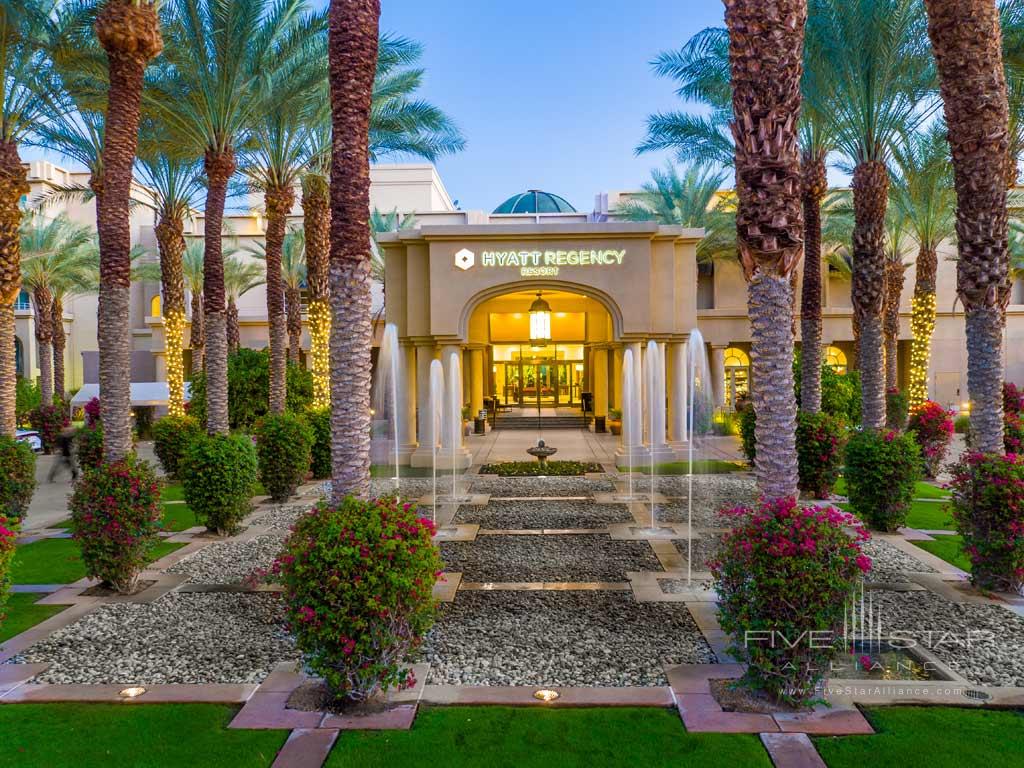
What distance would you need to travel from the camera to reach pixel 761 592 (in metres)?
5.17

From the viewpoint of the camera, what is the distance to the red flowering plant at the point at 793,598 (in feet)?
16.5

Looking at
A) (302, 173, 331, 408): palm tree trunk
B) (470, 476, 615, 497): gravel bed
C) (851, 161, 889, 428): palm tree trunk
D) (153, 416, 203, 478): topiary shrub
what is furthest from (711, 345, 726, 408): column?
(153, 416, 203, 478): topiary shrub

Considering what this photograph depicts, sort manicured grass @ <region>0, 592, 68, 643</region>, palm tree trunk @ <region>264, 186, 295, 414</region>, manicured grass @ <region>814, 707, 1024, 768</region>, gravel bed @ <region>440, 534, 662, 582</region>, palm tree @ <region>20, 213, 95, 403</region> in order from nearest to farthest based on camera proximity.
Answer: manicured grass @ <region>814, 707, 1024, 768</region> < manicured grass @ <region>0, 592, 68, 643</region> < gravel bed @ <region>440, 534, 662, 582</region> < palm tree trunk @ <region>264, 186, 295, 414</region> < palm tree @ <region>20, 213, 95, 403</region>

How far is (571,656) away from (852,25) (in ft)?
45.9

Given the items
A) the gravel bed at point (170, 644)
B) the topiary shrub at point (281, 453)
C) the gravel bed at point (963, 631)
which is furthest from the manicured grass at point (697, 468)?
the gravel bed at point (170, 644)

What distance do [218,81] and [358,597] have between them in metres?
13.3

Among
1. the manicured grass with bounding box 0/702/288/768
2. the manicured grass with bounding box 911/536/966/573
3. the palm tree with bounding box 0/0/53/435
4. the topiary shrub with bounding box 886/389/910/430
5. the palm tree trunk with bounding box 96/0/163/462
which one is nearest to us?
the manicured grass with bounding box 0/702/288/768

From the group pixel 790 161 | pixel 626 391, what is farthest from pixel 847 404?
pixel 790 161

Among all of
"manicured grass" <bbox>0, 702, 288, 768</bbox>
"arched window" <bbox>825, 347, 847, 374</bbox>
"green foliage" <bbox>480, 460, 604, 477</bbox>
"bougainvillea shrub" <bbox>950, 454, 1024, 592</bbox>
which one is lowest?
"manicured grass" <bbox>0, 702, 288, 768</bbox>

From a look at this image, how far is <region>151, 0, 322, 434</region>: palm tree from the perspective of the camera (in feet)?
44.1

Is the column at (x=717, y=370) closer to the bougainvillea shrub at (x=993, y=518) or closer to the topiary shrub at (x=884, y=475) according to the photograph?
the topiary shrub at (x=884, y=475)

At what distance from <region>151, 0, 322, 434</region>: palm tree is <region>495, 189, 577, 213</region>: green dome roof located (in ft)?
94.0

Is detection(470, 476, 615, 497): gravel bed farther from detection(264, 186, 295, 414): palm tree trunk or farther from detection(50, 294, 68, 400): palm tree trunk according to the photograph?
detection(50, 294, 68, 400): palm tree trunk

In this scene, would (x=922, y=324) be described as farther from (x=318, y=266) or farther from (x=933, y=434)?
(x=318, y=266)
